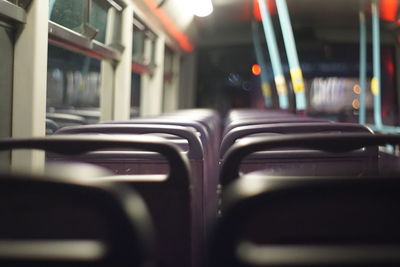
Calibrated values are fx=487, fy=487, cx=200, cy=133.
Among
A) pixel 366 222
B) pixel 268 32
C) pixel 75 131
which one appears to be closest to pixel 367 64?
pixel 268 32

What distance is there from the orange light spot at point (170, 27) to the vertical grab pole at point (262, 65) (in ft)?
3.36

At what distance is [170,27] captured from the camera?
5266mm

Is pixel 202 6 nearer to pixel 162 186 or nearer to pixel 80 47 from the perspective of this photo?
pixel 80 47

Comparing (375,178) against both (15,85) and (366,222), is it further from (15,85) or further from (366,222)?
(15,85)

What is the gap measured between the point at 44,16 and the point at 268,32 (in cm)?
335

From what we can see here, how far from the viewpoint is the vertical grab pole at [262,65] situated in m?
7.54

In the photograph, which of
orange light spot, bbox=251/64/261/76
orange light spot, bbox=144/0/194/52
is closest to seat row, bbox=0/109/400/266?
orange light spot, bbox=144/0/194/52

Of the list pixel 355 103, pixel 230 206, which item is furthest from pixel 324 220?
pixel 355 103

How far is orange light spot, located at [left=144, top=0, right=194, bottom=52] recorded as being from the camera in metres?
4.06

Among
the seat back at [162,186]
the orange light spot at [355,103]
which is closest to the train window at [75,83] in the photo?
the seat back at [162,186]

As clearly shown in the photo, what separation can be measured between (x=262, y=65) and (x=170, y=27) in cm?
275

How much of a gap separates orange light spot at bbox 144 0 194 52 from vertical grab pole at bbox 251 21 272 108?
1.02 m

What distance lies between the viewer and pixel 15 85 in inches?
77.0

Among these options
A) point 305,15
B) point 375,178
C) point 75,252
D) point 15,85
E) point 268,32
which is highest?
point 305,15
